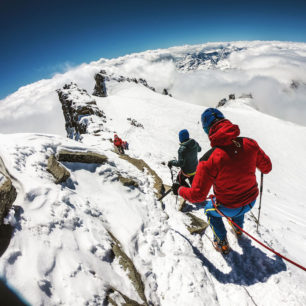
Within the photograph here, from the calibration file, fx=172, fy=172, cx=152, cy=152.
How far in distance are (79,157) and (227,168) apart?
16.0 feet

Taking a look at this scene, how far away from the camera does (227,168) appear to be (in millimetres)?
3471

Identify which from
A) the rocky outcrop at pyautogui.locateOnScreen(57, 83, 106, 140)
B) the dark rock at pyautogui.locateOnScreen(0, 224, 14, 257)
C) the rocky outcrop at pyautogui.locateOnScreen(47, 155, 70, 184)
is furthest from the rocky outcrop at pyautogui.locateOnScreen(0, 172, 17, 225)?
the rocky outcrop at pyautogui.locateOnScreen(57, 83, 106, 140)

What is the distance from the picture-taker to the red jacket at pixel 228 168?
3350 millimetres

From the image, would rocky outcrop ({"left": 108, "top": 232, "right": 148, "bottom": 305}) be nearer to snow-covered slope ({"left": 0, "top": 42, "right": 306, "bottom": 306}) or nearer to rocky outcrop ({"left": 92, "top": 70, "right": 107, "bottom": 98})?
snow-covered slope ({"left": 0, "top": 42, "right": 306, "bottom": 306})

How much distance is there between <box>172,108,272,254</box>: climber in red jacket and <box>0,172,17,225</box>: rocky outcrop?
3570mm

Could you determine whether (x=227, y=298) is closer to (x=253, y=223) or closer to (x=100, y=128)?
(x=253, y=223)

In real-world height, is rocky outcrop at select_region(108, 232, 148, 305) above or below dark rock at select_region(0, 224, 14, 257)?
below

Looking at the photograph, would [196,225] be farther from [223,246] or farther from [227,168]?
[227,168]

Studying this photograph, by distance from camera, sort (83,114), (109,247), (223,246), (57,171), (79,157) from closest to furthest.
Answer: (109,247)
(223,246)
(57,171)
(79,157)
(83,114)

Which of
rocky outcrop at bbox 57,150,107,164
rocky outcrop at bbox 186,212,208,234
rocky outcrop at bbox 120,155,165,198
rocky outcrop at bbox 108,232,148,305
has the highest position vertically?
rocky outcrop at bbox 57,150,107,164

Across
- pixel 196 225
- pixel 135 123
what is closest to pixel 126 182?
pixel 196 225

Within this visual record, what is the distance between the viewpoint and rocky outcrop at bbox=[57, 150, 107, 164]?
5832mm

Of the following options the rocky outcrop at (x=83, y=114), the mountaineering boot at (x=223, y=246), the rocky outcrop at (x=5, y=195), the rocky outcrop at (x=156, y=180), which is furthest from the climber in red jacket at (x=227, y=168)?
the rocky outcrop at (x=83, y=114)

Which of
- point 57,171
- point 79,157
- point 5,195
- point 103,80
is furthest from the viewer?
point 103,80
